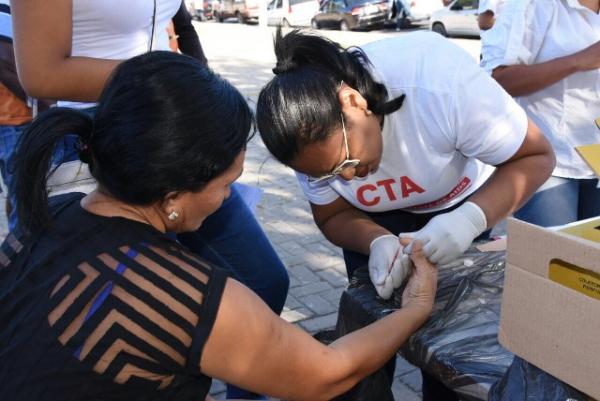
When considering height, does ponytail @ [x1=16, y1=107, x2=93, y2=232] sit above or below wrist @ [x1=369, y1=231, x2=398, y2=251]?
Result: above

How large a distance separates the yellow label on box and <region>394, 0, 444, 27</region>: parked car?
16.9m

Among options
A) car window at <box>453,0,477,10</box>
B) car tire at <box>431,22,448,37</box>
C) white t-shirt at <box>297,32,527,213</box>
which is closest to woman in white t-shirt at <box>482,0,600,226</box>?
white t-shirt at <box>297,32,527,213</box>

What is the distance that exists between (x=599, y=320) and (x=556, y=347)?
105 millimetres

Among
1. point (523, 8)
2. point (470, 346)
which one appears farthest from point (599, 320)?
point (523, 8)

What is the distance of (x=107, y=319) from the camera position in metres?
1.08

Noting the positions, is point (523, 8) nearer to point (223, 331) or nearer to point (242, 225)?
point (242, 225)

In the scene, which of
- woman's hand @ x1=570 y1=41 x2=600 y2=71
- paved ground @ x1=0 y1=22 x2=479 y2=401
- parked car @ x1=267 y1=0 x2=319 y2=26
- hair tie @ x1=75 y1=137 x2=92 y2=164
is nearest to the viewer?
hair tie @ x1=75 y1=137 x2=92 y2=164

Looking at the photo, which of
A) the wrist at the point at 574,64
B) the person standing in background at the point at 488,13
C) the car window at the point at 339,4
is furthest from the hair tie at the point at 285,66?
the car window at the point at 339,4

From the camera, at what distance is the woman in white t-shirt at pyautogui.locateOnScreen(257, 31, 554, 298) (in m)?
1.54

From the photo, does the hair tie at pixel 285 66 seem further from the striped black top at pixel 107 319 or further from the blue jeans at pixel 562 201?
the blue jeans at pixel 562 201

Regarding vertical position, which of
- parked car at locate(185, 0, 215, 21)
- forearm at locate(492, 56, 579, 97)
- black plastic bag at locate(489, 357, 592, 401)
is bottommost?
parked car at locate(185, 0, 215, 21)

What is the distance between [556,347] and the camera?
1.01m

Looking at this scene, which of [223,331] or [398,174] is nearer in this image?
[223,331]

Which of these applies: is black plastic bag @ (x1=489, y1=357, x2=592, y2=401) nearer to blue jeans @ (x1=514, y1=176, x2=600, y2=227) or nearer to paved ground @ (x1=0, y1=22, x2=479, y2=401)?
paved ground @ (x1=0, y1=22, x2=479, y2=401)
